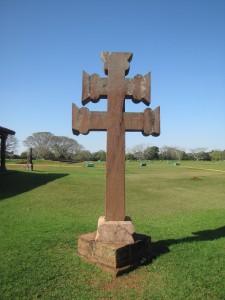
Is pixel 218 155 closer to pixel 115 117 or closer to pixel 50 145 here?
pixel 50 145

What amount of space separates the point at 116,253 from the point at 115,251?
0.11 feet

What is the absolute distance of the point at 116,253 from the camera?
448cm

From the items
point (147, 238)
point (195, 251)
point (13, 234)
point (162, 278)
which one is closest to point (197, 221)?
point (195, 251)

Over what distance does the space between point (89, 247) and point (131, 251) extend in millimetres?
711

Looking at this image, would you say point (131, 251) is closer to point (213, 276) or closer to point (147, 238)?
point (147, 238)

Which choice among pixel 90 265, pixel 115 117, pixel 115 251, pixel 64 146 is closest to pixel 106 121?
pixel 115 117

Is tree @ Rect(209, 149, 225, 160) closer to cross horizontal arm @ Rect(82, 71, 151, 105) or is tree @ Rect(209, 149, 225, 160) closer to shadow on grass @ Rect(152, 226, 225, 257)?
shadow on grass @ Rect(152, 226, 225, 257)

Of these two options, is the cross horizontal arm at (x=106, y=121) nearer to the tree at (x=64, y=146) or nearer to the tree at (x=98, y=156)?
the tree at (x=98, y=156)

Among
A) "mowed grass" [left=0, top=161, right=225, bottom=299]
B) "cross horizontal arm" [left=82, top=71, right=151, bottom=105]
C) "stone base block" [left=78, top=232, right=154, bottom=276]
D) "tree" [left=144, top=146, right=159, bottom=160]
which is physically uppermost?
"tree" [left=144, top=146, right=159, bottom=160]

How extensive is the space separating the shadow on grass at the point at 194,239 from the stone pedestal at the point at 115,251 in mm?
508

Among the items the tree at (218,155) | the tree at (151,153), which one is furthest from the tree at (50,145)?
the tree at (218,155)

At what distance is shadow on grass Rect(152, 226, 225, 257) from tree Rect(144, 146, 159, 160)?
89.5 metres

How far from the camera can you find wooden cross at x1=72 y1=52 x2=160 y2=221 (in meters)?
4.99

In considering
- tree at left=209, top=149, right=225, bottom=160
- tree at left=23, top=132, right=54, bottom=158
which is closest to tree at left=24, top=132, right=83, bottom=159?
tree at left=23, top=132, right=54, bottom=158
